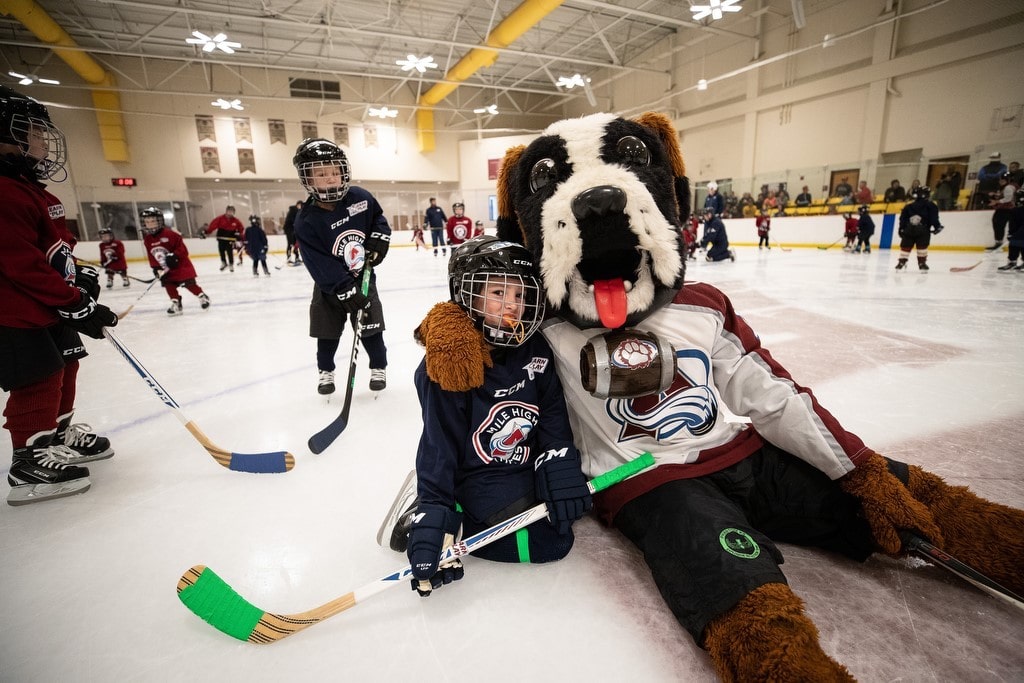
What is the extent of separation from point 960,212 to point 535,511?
40.5ft

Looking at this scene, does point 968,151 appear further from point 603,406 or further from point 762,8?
point 603,406

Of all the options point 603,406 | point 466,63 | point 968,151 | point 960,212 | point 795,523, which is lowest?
point 795,523

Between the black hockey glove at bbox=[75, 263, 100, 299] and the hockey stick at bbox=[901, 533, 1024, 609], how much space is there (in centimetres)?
264

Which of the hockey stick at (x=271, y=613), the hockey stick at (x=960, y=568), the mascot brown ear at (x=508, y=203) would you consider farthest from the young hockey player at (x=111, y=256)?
the hockey stick at (x=960, y=568)

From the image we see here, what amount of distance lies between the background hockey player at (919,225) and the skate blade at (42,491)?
8.80m

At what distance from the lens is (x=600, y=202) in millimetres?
983

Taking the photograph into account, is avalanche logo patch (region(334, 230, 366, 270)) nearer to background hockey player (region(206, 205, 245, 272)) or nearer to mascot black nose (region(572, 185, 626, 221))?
mascot black nose (region(572, 185, 626, 221))

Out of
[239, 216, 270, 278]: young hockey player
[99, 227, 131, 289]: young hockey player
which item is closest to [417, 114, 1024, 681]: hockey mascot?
[239, 216, 270, 278]: young hockey player

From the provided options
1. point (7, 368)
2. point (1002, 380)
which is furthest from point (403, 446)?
point (1002, 380)

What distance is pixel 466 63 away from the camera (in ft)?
42.2

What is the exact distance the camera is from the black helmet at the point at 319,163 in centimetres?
232

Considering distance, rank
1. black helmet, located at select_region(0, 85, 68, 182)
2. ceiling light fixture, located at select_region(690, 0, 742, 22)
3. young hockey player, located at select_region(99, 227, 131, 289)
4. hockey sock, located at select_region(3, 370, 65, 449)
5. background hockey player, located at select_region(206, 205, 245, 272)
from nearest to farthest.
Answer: black helmet, located at select_region(0, 85, 68, 182) → hockey sock, located at select_region(3, 370, 65, 449) → young hockey player, located at select_region(99, 227, 131, 289) → ceiling light fixture, located at select_region(690, 0, 742, 22) → background hockey player, located at select_region(206, 205, 245, 272)

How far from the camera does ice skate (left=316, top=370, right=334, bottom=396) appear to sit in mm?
2564

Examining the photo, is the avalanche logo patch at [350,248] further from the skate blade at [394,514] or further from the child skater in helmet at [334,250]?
the skate blade at [394,514]
